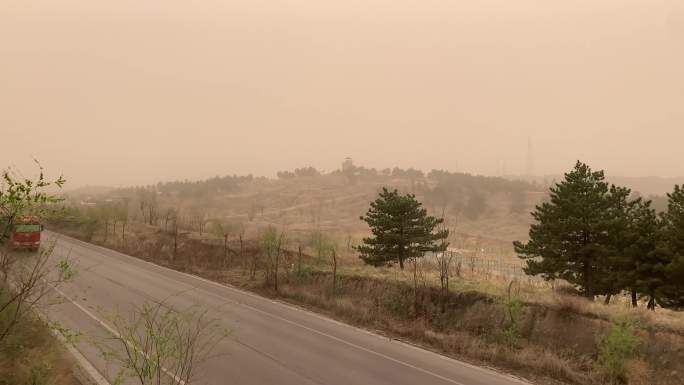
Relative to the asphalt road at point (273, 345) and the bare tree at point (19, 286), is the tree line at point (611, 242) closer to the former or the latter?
the asphalt road at point (273, 345)

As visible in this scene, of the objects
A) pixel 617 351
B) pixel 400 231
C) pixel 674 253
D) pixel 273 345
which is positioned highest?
pixel 674 253

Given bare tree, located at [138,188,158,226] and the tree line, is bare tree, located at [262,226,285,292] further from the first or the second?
bare tree, located at [138,188,158,226]

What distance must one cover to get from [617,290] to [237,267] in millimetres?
23008

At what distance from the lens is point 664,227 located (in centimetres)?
2298

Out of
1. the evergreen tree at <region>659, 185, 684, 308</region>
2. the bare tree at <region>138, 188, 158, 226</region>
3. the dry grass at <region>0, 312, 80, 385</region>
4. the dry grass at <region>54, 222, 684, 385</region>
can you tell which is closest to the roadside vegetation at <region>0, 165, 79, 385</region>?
the dry grass at <region>0, 312, 80, 385</region>

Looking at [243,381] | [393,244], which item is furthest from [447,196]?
[243,381]

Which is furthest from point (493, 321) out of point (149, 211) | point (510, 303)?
point (149, 211)

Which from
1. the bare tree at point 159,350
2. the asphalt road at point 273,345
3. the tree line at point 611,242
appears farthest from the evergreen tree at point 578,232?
the bare tree at point 159,350

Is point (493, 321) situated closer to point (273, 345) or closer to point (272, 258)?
point (273, 345)

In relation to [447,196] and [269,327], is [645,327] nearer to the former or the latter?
[269,327]

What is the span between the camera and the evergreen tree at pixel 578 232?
83.6ft

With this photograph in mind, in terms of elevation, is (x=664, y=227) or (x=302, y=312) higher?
(x=664, y=227)

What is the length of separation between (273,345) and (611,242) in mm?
18849

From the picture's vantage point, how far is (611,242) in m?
25.0
